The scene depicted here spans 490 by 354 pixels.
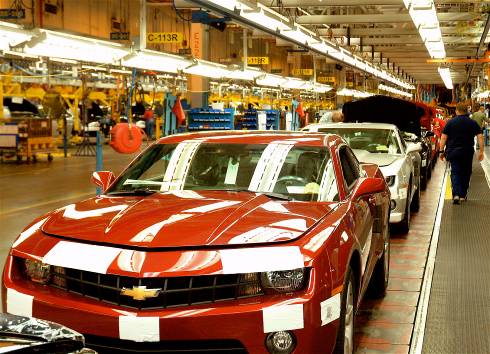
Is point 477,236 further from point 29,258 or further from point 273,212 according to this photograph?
point 29,258

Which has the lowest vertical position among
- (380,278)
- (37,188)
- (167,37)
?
(37,188)

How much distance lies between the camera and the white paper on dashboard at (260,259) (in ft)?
10.7

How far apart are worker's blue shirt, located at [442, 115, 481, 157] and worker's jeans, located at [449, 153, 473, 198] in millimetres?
119

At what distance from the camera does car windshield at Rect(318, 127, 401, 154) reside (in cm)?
981

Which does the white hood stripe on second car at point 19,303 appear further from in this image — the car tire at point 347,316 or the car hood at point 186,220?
the car tire at point 347,316

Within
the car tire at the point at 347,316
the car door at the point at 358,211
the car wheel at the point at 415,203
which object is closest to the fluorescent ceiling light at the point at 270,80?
the car wheel at the point at 415,203

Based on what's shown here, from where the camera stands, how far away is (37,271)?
11.6ft

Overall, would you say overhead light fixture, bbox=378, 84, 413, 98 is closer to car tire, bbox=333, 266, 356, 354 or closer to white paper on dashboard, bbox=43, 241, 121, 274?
car tire, bbox=333, 266, 356, 354

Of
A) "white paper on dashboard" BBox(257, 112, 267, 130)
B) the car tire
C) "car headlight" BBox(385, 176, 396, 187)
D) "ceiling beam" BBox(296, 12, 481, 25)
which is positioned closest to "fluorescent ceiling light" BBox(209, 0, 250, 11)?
"car headlight" BBox(385, 176, 396, 187)

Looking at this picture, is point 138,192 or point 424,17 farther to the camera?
point 424,17

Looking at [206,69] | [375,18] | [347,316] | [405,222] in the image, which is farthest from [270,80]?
[347,316]

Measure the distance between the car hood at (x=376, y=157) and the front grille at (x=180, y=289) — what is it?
5.85 metres

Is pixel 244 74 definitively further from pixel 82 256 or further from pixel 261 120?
pixel 82 256

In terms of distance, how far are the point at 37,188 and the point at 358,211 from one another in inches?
454
